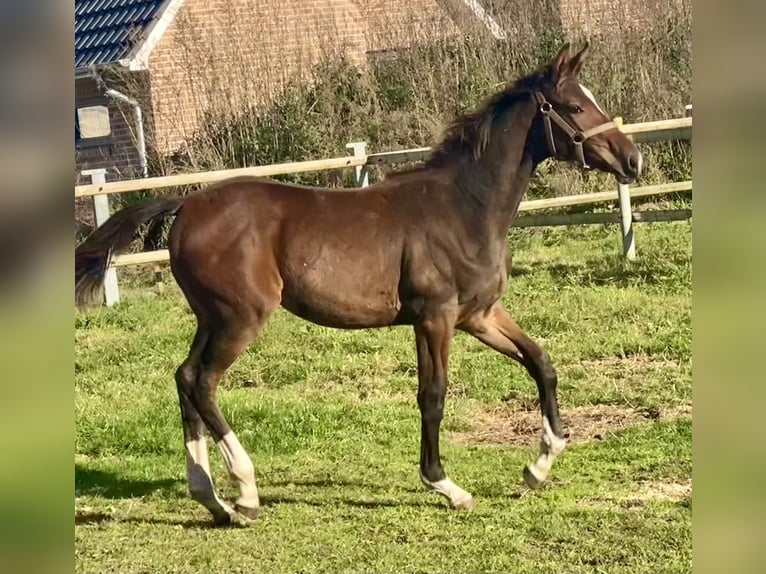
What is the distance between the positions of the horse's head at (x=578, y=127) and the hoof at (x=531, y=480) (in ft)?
5.05

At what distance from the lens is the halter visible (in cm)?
440

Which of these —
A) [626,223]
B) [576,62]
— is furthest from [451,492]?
[626,223]

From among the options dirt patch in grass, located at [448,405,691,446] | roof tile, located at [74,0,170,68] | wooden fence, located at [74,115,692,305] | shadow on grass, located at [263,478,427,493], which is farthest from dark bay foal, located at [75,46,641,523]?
roof tile, located at [74,0,170,68]

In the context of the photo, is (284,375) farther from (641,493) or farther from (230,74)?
(230,74)

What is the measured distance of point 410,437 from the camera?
6.00 meters

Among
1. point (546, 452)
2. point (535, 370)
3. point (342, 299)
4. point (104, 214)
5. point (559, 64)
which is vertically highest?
point (559, 64)

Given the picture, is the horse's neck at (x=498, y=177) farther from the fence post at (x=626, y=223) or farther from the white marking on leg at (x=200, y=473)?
the fence post at (x=626, y=223)

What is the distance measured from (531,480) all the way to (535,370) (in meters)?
0.56

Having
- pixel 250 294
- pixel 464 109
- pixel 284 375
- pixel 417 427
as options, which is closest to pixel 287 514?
pixel 250 294

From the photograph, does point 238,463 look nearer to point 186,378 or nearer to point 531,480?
point 186,378

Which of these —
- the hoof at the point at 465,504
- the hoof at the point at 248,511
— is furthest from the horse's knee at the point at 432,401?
the hoof at the point at 248,511

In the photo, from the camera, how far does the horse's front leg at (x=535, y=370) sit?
4.81 meters
